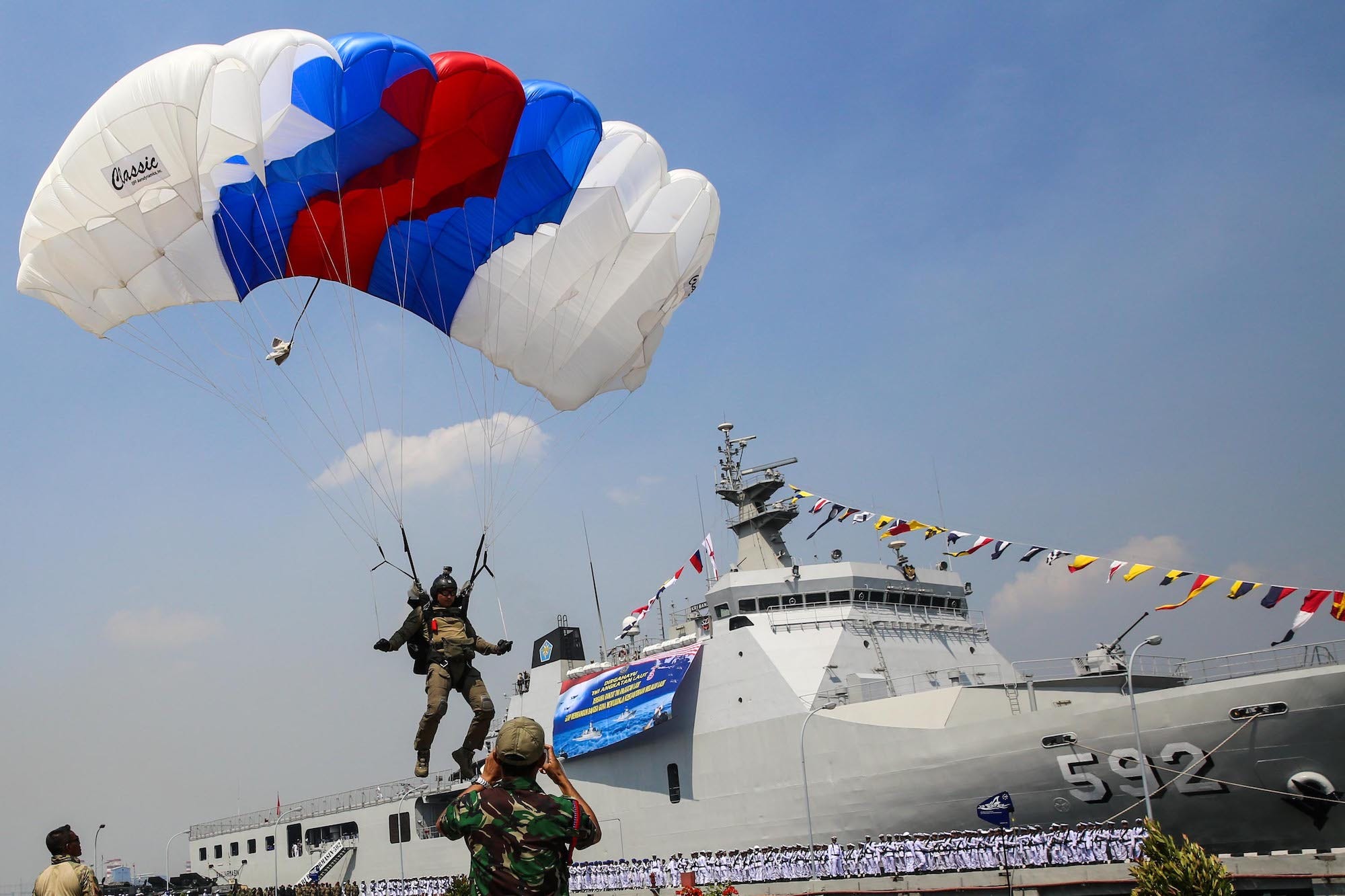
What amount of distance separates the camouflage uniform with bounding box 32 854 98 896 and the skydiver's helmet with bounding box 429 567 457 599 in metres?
4.62

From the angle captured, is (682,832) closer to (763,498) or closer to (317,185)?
(763,498)

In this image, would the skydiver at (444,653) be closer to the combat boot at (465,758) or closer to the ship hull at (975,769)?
the combat boot at (465,758)

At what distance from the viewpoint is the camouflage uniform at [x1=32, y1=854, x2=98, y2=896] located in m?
5.55

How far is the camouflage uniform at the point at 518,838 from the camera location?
3533mm

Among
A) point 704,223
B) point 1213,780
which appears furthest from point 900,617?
point 704,223

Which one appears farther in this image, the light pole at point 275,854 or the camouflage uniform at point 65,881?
the light pole at point 275,854

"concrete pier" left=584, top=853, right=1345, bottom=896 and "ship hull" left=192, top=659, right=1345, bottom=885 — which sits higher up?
"ship hull" left=192, top=659, right=1345, bottom=885

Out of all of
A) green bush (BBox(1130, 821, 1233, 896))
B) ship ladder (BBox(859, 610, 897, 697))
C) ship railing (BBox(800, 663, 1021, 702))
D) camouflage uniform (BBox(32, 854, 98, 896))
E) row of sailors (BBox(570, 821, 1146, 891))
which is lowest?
row of sailors (BBox(570, 821, 1146, 891))

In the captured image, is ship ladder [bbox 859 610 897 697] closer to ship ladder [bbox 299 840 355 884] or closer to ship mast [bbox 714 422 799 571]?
ship mast [bbox 714 422 799 571]

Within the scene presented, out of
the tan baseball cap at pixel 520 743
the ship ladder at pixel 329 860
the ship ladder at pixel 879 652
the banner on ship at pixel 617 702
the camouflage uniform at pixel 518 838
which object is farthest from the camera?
the ship ladder at pixel 329 860

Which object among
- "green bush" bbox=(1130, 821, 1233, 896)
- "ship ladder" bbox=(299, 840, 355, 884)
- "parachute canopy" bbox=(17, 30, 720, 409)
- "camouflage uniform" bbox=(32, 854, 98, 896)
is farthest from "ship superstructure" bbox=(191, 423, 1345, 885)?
"camouflage uniform" bbox=(32, 854, 98, 896)

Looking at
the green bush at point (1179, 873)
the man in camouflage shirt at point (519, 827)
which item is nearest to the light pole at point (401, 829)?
the green bush at point (1179, 873)

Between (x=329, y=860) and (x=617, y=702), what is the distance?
1259cm

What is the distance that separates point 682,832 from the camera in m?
19.6
